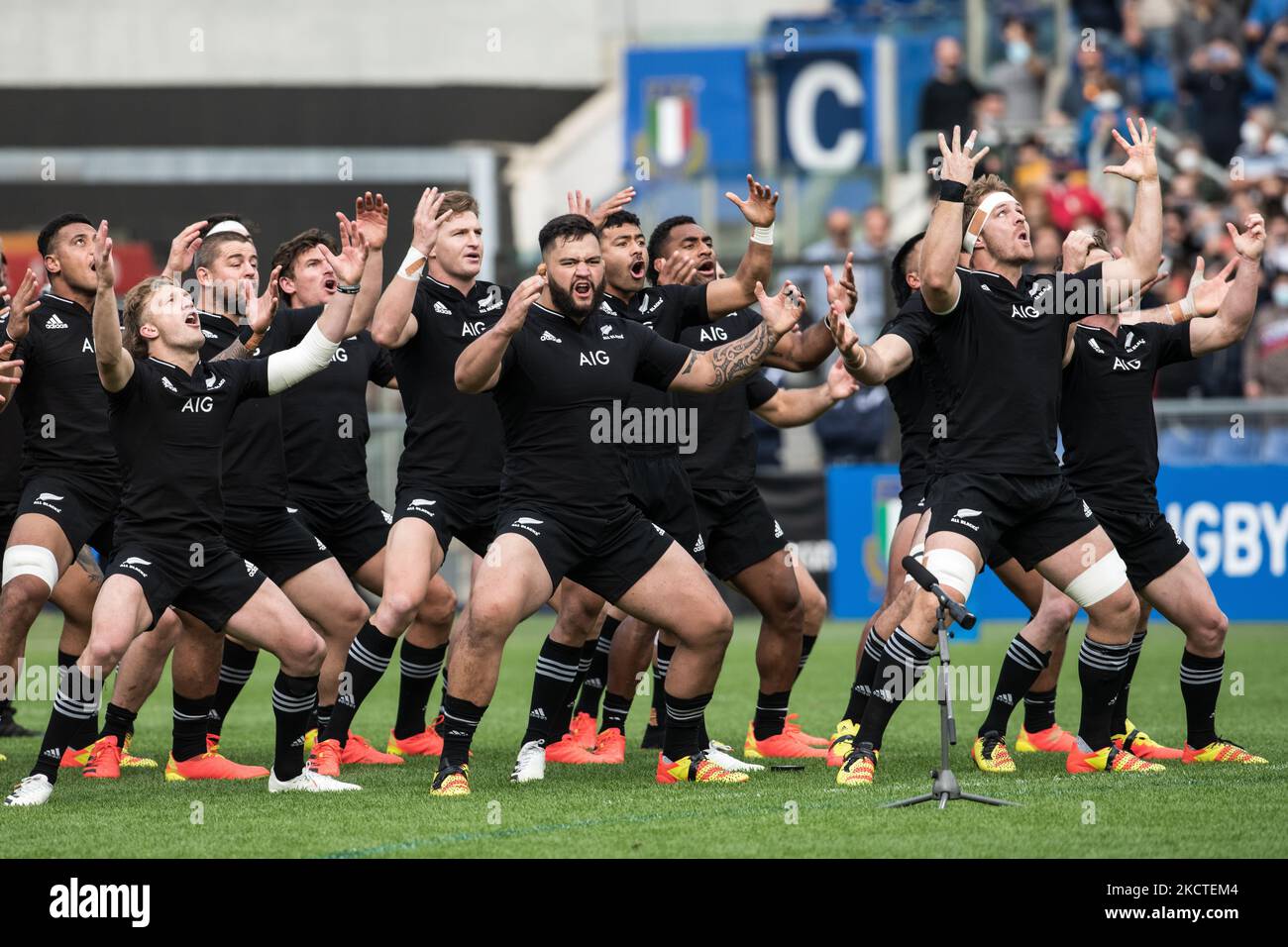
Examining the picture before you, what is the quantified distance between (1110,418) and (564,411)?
2.64 meters

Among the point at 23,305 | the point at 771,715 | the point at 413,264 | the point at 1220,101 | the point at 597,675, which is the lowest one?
the point at 771,715

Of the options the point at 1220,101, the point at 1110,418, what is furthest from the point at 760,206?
the point at 1220,101

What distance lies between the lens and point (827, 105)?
81.9 feet

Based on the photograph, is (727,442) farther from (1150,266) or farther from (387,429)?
(387,429)

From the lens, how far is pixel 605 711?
10.5 metres

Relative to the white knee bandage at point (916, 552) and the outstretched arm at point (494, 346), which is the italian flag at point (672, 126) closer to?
the white knee bandage at point (916, 552)

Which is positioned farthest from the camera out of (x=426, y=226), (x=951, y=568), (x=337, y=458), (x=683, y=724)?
(x=337, y=458)

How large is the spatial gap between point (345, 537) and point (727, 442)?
208 cm

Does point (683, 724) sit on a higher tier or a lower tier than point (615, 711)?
higher

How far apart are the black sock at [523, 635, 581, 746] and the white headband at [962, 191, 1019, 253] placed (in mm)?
2823

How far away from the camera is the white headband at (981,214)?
8.89 m

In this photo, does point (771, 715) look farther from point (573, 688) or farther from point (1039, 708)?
point (1039, 708)
